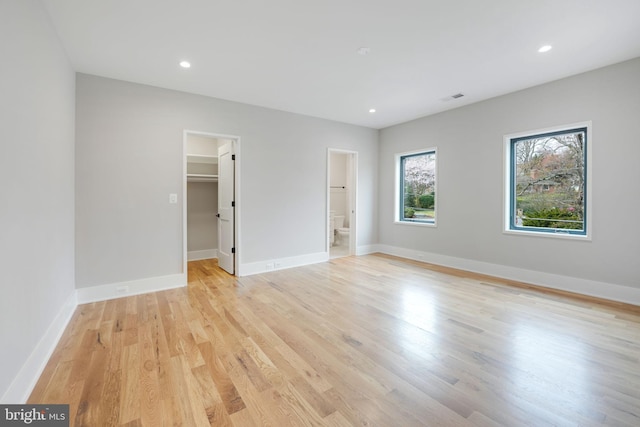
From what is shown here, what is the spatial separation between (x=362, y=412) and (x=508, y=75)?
4084 millimetres

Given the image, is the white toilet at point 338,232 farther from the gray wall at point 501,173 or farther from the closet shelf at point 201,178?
the closet shelf at point 201,178

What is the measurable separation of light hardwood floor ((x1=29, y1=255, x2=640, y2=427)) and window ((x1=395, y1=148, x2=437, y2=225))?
7.32 ft

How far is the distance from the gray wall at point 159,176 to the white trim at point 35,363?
0.96 metres

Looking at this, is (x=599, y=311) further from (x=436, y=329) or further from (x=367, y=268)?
(x=367, y=268)

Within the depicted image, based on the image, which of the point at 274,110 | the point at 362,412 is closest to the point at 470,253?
the point at 362,412

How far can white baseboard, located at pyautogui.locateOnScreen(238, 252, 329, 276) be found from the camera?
4.40 metres

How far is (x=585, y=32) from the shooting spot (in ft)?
8.43

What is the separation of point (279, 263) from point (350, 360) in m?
2.88

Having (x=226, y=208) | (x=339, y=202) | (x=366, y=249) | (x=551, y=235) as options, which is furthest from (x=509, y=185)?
(x=226, y=208)

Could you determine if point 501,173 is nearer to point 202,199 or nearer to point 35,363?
point 202,199

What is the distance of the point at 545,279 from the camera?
376 centimetres

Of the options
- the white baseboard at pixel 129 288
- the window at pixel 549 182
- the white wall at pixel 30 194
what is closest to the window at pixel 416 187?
the window at pixel 549 182

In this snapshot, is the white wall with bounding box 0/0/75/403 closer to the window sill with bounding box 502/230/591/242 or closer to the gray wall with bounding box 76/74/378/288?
the gray wall with bounding box 76/74/378/288

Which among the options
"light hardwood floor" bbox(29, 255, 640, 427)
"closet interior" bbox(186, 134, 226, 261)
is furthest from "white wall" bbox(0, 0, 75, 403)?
"closet interior" bbox(186, 134, 226, 261)
